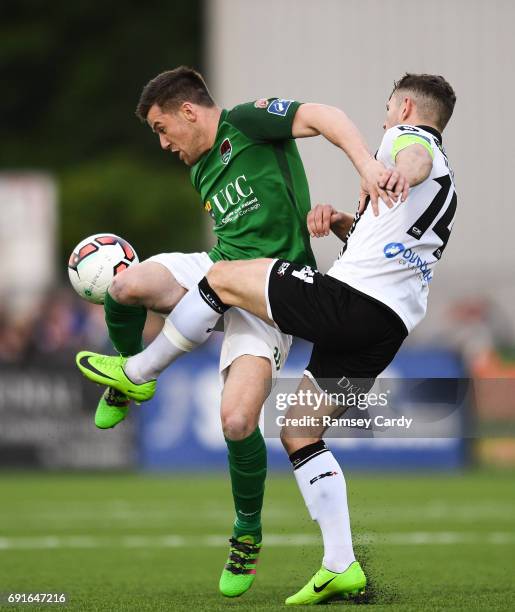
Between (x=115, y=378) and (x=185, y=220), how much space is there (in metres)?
25.7

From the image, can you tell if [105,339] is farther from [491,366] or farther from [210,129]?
[210,129]

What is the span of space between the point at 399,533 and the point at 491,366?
5.60m

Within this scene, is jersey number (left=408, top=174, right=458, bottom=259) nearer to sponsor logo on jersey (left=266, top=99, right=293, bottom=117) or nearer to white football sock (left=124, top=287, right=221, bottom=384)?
sponsor logo on jersey (left=266, top=99, right=293, bottom=117)

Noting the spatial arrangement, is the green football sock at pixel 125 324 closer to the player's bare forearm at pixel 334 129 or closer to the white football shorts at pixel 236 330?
the white football shorts at pixel 236 330

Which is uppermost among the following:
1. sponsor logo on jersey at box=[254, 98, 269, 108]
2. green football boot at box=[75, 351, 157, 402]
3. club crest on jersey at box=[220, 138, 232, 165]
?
sponsor logo on jersey at box=[254, 98, 269, 108]

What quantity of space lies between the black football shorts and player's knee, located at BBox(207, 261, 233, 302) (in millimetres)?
221

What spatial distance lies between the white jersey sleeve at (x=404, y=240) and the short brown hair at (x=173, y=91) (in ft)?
3.56

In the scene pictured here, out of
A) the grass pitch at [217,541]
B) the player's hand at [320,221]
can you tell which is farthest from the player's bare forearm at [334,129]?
the grass pitch at [217,541]

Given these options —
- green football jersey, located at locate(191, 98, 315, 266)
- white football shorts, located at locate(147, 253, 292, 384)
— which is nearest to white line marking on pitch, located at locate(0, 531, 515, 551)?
white football shorts, located at locate(147, 253, 292, 384)

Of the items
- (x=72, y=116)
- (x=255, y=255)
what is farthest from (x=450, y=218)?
(x=72, y=116)

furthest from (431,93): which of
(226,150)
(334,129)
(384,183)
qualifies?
(226,150)

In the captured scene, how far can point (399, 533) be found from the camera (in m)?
9.80

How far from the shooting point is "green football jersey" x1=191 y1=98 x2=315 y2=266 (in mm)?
6582

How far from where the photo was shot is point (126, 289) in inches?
257
